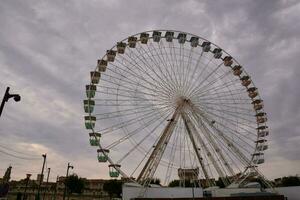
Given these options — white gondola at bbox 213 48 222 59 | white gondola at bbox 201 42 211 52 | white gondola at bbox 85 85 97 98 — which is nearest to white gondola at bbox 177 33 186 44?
white gondola at bbox 201 42 211 52

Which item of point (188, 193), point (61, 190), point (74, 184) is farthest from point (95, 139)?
point (61, 190)

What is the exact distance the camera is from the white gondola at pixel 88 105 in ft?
135

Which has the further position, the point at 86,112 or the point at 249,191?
the point at 249,191

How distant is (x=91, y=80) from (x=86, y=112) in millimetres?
4345

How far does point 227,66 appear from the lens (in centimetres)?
4738

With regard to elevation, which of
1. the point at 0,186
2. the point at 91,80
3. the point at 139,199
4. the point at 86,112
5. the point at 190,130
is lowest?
the point at 0,186

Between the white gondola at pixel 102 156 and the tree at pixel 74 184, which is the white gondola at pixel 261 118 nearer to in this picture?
the white gondola at pixel 102 156

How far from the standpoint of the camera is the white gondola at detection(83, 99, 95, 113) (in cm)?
4119

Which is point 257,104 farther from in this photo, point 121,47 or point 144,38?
point 121,47

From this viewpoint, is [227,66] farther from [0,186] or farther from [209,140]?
[0,186]

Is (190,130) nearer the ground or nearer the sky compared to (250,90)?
nearer the ground

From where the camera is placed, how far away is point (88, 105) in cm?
4131

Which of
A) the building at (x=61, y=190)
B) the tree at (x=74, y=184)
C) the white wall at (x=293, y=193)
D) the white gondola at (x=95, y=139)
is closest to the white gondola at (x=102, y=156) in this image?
the white gondola at (x=95, y=139)

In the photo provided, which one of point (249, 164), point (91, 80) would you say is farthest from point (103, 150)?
point (249, 164)
